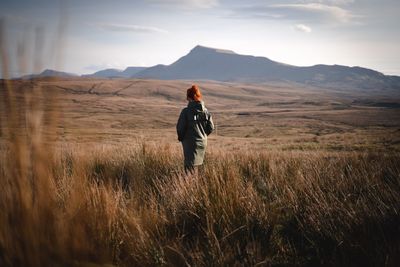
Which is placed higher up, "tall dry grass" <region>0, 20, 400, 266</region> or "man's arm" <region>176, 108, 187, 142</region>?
"man's arm" <region>176, 108, 187, 142</region>

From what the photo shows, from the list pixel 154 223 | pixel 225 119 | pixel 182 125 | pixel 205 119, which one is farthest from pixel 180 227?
pixel 225 119

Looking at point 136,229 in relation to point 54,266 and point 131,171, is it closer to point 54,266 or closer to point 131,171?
point 54,266

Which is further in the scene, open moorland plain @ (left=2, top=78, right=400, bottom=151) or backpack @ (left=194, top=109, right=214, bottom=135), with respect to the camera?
open moorland plain @ (left=2, top=78, right=400, bottom=151)

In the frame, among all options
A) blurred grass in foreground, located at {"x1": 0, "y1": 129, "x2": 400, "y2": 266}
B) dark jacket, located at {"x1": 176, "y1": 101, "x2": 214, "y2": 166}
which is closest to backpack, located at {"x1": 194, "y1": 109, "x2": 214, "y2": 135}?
dark jacket, located at {"x1": 176, "y1": 101, "x2": 214, "y2": 166}

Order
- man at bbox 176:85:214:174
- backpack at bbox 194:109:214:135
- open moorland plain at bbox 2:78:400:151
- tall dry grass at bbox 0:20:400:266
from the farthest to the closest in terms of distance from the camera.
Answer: open moorland plain at bbox 2:78:400:151
backpack at bbox 194:109:214:135
man at bbox 176:85:214:174
tall dry grass at bbox 0:20:400:266

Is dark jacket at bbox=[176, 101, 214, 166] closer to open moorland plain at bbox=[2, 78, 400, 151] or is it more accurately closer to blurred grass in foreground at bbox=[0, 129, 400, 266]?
open moorland plain at bbox=[2, 78, 400, 151]

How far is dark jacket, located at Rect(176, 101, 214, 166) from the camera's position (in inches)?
208

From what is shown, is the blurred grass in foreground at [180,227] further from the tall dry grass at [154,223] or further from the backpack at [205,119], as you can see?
the backpack at [205,119]

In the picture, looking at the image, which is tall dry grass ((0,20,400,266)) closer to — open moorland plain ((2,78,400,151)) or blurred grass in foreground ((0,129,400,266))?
blurred grass in foreground ((0,129,400,266))

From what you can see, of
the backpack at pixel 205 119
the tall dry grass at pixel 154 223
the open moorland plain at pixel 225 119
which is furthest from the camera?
the open moorland plain at pixel 225 119

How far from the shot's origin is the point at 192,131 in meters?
5.37

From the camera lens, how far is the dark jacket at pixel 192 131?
5281mm

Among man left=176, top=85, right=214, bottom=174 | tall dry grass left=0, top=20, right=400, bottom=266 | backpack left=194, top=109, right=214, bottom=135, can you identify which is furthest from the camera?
backpack left=194, top=109, right=214, bottom=135

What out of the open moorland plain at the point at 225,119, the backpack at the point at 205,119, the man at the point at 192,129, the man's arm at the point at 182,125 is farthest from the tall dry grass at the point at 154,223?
the backpack at the point at 205,119
